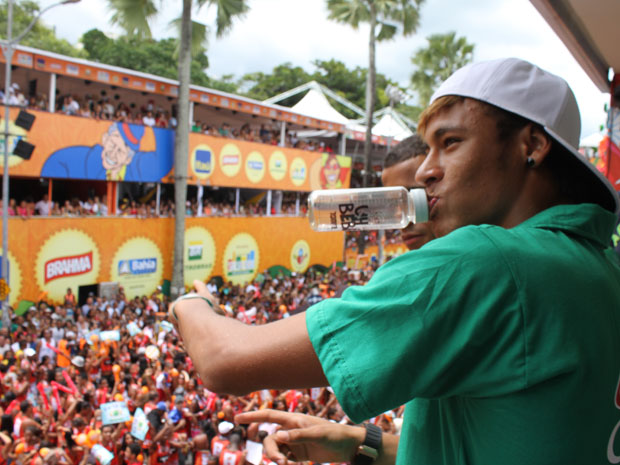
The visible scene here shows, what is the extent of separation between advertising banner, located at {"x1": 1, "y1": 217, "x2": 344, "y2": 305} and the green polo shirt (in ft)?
43.9

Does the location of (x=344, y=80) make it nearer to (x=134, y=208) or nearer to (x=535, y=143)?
(x=134, y=208)

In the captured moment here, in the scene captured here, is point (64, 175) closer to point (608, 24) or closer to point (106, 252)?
point (106, 252)

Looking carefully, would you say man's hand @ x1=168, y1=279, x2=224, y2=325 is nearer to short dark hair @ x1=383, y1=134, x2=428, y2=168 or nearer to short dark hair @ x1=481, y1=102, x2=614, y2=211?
short dark hair @ x1=481, y1=102, x2=614, y2=211

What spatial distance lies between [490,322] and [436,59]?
23420mm

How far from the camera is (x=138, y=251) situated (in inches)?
597

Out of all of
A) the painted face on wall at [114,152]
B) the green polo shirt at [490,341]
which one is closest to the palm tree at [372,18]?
the painted face on wall at [114,152]

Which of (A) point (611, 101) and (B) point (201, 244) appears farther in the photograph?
(B) point (201, 244)

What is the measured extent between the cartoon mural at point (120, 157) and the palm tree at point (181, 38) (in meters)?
1.18

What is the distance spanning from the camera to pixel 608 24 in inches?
109

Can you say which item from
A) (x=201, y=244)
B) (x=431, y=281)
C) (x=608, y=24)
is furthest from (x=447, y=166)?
(x=201, y=244)

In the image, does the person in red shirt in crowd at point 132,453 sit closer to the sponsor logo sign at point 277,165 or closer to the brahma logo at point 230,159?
the brahma logo at point 230,159

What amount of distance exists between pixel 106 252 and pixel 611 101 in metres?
13.0

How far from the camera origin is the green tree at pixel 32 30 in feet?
108

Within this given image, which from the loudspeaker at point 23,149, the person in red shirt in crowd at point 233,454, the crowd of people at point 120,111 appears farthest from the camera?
the crowd of people at point 120,111
